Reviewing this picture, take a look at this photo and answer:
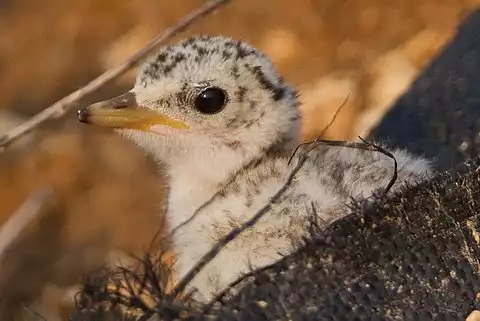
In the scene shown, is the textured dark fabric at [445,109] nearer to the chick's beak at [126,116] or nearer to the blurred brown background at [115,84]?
the blurred brown background at [115,84]

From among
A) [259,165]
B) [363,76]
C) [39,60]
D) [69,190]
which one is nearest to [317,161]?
[259,165]

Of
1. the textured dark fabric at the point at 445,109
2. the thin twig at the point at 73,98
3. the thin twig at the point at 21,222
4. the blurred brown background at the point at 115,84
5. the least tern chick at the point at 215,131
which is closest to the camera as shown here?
the thin twig at the point at 21,222

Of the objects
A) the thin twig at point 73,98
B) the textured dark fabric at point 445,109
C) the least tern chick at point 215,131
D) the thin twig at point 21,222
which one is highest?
the textured dark fabric at point 445,109

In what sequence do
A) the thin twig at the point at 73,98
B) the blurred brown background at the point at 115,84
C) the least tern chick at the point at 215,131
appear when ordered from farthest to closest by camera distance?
the blurred brown background at the point at 115,84, the least tern chick at the point at 215,131, the thin twig at the point at 73,98

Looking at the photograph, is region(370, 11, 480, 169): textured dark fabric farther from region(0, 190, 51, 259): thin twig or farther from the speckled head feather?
region(0, 190, 51, 259): thin twig

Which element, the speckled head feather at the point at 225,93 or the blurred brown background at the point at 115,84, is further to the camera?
the blurred brown background at the point at 115,84

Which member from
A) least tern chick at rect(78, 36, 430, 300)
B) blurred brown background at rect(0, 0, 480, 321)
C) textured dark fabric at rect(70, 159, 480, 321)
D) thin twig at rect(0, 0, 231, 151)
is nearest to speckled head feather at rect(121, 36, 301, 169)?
least tern chick at rect(78, 36, 430, 300)

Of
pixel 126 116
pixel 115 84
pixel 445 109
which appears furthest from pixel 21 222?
pixel 115 84

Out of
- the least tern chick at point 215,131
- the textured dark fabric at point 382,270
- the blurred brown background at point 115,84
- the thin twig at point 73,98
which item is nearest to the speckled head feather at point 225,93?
the least tern chick at point 215,131
